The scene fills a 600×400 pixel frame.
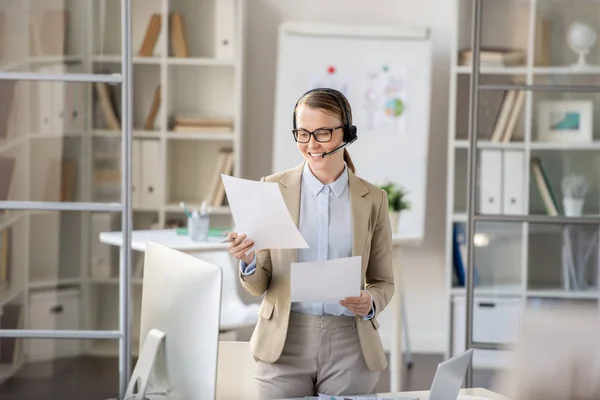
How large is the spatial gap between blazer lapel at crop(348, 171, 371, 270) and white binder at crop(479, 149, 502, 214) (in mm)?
1268

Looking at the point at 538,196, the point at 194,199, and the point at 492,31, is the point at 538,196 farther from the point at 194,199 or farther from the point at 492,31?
the point at 194,199

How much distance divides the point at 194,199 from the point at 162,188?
234 mm

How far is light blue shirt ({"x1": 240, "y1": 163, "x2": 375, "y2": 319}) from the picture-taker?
7.04 feet

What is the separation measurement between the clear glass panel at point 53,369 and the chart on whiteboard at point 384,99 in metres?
2.71

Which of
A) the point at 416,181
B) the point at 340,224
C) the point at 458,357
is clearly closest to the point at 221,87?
the point at 416,181

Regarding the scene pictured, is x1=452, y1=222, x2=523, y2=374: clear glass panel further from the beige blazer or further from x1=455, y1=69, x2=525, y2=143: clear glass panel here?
the beige blazer

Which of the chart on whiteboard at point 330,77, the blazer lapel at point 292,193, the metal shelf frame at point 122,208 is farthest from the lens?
the chart on whiteboard at point 330,77

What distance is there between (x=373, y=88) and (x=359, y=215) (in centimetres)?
334

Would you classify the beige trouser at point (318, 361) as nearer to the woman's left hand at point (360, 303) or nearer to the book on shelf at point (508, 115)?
the woman's left hand at point (360, 303)

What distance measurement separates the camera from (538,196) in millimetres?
3391

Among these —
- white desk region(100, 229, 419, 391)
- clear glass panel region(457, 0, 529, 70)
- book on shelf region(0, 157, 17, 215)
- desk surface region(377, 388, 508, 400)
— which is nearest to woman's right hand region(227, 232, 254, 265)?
desk surface region(377, 388, 508, 400)

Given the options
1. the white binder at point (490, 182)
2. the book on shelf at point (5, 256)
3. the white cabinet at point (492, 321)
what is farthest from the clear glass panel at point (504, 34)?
the book on shelf at point (5, 256)

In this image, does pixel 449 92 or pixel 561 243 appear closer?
pixel 561 243

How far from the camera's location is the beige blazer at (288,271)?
2143 millimetres
